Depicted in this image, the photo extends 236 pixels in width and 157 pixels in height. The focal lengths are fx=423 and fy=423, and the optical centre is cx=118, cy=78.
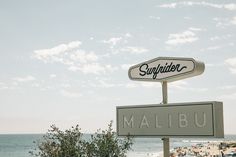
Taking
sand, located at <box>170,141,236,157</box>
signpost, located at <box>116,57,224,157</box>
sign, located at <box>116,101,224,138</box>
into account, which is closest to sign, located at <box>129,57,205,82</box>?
signpost, located at <box>116,57,224,157</box>

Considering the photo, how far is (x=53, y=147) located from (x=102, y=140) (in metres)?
1.60

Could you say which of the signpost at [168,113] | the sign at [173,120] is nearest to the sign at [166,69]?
the signpost at [168,113]

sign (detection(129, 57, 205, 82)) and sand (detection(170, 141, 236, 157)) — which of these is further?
Result: sand (detection(170, 141, 236, 157))

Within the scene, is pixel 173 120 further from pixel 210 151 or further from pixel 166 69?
pixel 210 151

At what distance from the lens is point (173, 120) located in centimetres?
1182

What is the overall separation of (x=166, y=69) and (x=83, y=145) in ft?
11.7

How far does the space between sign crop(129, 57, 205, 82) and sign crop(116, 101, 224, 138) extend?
3.14ft

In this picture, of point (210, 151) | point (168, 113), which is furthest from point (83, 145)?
point (210, 151)

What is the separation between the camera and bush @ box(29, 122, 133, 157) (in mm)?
12938

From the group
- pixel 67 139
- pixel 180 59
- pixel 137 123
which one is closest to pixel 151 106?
pixel 137 123

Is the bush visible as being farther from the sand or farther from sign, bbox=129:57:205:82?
the sand

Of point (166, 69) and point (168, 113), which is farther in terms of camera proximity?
point (166, 69)

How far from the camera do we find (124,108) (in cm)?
1297

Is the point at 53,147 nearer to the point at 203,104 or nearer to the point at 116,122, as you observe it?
the point at 116,122
